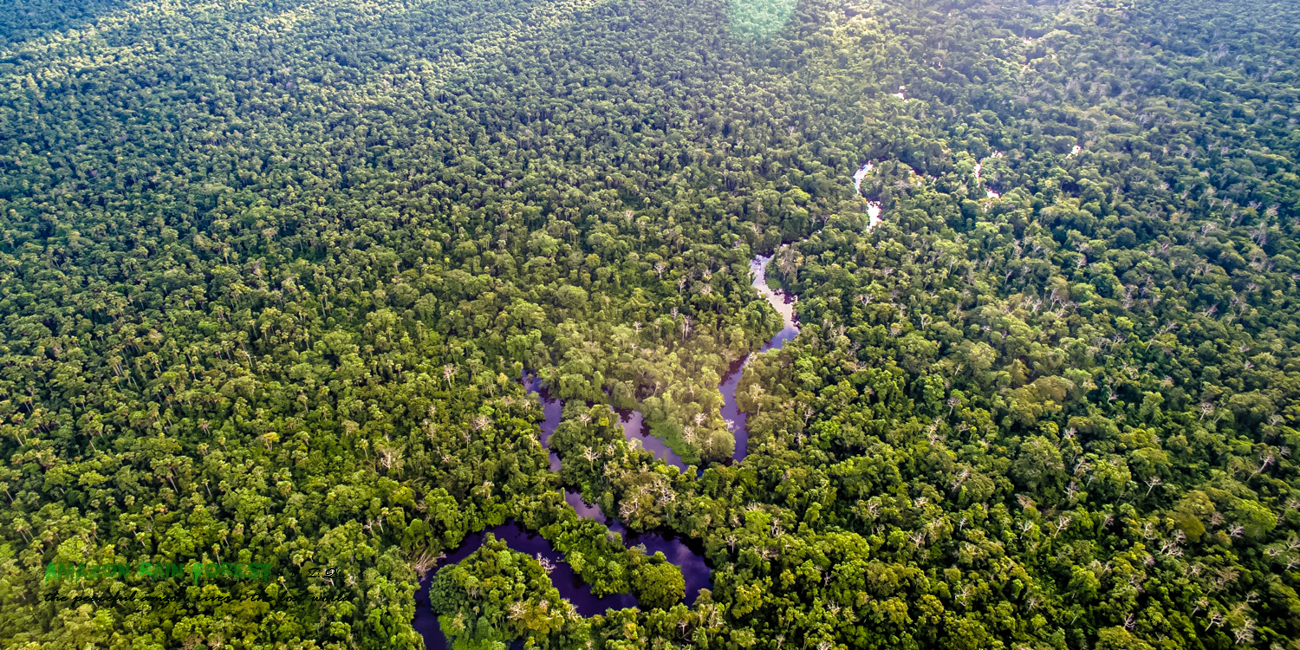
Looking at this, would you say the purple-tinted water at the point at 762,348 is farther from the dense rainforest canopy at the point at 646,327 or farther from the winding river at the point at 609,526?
the dense rainforest canopy at the point at 646,327

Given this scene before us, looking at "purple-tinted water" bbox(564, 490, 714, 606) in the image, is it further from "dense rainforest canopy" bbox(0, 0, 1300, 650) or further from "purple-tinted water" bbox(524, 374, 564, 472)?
"purple-tinted water" bbox(524, 374, 564, 472)

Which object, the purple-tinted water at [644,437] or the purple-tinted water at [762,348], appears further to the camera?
the purple-tinted water at [762,348]

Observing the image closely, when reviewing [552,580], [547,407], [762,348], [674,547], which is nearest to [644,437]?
[547,407]

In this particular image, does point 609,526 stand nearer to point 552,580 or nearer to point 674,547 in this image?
point 674,547

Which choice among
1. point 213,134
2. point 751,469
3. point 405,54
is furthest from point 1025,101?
point 213,134

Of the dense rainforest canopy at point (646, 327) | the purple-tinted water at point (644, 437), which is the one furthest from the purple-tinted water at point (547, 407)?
the purple-tinted water at point (644, 437)

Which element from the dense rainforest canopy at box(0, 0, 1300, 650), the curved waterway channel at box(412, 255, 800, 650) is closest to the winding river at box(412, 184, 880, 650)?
the curved waterway channel at box(412, 255, 800, 650)

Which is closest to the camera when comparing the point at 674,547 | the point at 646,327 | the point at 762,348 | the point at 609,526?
the point at 674,547
